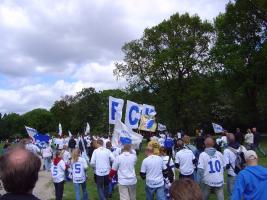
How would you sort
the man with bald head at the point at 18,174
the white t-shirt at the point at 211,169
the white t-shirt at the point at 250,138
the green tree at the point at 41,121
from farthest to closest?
the green tree at the point at 41,121 < the white t-shirt at the point at 250,138 < the white t-shirt at the point at 211,169 < the man with bald head at the point at 18,174

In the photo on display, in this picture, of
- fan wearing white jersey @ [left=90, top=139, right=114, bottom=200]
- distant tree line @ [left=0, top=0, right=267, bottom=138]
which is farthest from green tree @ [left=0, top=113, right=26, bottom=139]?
fan wearing white jersey @ [left=90, top=139, right=114, bottom=200]

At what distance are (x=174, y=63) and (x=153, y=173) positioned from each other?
44270 millimetres

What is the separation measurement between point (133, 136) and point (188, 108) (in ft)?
134

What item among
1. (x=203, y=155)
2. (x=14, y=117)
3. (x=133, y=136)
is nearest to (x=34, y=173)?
(x=203, y=155)

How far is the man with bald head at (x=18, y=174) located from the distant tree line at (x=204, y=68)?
126 feet

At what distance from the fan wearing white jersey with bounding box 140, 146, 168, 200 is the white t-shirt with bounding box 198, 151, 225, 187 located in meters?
0.93

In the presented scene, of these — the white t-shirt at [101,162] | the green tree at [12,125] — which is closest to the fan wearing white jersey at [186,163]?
the white t-shirt at [101,162]

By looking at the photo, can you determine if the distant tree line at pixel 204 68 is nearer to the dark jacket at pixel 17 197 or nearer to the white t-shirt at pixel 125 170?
the white t-shirt at pixel 125 170

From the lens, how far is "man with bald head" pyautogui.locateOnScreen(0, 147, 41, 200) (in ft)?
11.4

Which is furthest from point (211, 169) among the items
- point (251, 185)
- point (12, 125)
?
point (12, 125)

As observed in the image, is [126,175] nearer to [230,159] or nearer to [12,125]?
[230,159]

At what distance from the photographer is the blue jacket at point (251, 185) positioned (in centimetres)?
651

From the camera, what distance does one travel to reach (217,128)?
28438 mm

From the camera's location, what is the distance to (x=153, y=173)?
1141 cm
